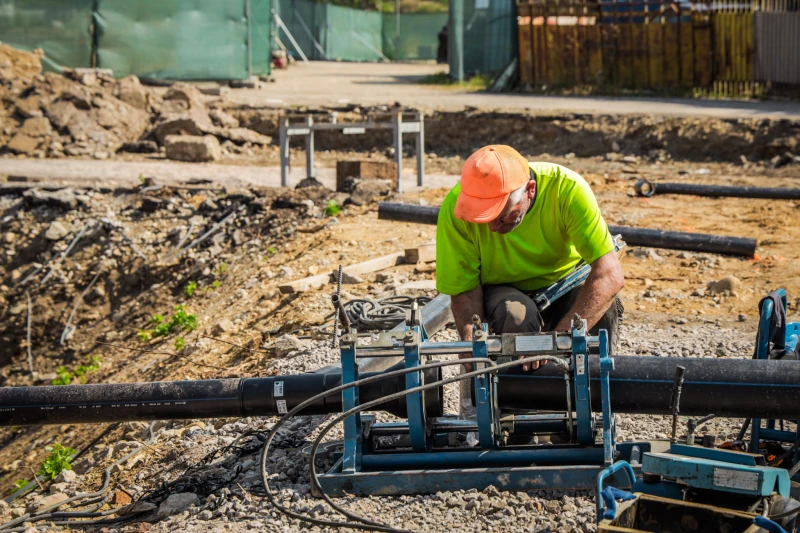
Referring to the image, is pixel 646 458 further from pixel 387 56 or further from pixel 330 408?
pixel 387 56

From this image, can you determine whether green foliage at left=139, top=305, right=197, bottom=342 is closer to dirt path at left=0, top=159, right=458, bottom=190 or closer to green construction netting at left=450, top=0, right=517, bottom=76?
dirt path at left=0, top=159, right=458, bottom=190

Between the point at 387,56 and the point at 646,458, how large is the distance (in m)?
35.2

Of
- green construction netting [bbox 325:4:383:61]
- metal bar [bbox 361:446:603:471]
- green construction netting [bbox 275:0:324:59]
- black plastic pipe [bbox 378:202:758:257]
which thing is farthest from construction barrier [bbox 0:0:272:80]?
metal bar [bbox 361:446:603:471]

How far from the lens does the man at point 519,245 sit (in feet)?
13.8

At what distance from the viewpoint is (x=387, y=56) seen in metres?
37.2

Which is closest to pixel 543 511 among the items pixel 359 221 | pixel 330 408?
pixel 330 408

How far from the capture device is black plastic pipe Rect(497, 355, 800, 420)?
3.74m

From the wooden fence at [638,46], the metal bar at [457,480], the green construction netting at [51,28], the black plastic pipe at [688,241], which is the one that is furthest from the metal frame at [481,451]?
the green construction netting at [51,28]

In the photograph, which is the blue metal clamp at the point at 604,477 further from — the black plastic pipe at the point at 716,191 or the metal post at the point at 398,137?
the metal post at the point at 398,137

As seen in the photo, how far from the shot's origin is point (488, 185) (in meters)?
4.17

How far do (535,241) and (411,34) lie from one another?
34526 mm

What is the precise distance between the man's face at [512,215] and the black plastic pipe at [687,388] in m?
0.71

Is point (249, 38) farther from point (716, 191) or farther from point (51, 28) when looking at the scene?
point (716, 191)

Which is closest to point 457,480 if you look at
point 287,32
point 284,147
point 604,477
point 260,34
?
point 604,477
